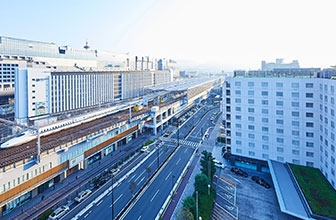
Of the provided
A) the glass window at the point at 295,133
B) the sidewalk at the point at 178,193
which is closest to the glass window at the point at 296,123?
the glass window at the point at 295,133

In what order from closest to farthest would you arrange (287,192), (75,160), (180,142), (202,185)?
1. (287,192)
2. (202,185)
3. (75,160)
4. (180,142)

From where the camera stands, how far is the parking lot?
25.3 metres

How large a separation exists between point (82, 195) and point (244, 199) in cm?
2076

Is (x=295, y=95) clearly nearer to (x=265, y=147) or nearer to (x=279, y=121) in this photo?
(x=279, y=121)

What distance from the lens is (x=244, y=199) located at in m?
28.4

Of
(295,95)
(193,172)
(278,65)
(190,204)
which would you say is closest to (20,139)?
(193,172)

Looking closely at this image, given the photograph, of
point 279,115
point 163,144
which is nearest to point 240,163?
point 279,115

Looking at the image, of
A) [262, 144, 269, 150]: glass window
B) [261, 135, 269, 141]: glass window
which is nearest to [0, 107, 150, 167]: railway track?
[261, 135, 269, 141]: glass window

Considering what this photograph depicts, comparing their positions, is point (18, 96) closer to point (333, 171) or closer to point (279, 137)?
point (279, 137)

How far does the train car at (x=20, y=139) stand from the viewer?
32125mm

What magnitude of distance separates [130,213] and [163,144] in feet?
75.1

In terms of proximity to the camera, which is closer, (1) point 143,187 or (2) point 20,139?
(1) point 143,187

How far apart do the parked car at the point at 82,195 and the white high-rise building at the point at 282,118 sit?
2358cm

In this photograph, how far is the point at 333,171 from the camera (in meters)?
25.4
